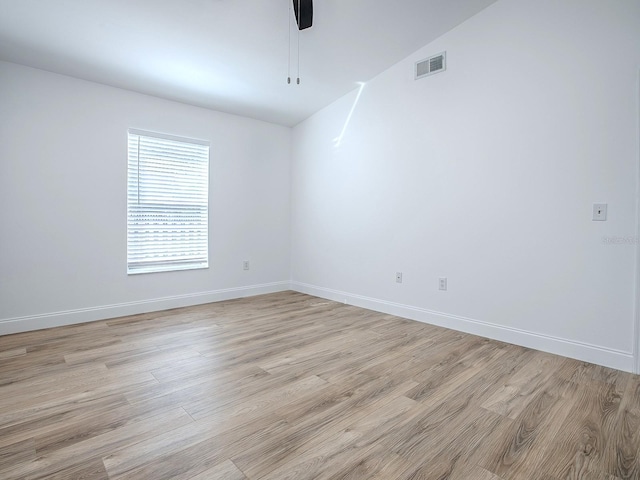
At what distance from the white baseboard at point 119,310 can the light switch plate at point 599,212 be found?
385cm

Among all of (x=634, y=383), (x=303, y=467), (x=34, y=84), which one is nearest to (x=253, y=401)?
(x=303, y=467)

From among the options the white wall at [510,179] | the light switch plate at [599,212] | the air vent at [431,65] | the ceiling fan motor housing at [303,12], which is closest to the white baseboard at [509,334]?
the white wall at [510,179]

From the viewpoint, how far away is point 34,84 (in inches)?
120

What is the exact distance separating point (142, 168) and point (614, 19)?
4426mm

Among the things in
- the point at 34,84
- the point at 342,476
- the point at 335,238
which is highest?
the point at 34,84

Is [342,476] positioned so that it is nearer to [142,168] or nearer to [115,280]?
[115,280]

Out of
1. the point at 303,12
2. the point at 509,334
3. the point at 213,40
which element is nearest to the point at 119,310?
the point at 213,40

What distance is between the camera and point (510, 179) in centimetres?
288

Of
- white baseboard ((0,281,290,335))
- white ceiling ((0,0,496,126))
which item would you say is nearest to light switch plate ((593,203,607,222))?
white ceiling ((0,0,496,126))

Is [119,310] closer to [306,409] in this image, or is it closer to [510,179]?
[306,409]

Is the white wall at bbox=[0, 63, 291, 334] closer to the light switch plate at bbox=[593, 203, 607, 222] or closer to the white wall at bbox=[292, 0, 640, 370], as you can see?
the white wall at bbox=[292, 0, 640, 370]

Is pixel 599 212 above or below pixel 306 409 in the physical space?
above

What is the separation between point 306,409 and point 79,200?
3099mm

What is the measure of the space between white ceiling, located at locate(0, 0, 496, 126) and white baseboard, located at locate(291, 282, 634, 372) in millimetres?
2737
